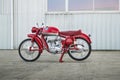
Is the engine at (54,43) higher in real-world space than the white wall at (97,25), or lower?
lower

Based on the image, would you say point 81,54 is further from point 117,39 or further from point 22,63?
point 117,39

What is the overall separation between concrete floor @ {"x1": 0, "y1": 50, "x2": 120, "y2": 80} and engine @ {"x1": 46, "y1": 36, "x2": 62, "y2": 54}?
37cm

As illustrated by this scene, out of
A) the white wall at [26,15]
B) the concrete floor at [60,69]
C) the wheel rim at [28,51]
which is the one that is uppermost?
the white wall at [26,15]

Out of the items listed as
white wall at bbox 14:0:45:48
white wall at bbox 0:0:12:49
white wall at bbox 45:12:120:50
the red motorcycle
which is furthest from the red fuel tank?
white wall at bbox 0:0:12:49

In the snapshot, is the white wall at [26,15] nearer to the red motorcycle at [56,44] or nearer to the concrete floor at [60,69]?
the concrete floor at [60,69]

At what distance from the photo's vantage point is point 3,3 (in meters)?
17.6

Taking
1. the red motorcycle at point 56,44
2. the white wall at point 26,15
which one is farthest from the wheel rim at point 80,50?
the white wall at point 26,15

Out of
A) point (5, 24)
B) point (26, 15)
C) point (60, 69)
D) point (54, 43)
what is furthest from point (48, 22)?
point (60, 69)

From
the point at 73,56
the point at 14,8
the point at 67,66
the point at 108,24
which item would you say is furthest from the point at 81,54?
the point at 14,8

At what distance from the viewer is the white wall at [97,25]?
17.0 m

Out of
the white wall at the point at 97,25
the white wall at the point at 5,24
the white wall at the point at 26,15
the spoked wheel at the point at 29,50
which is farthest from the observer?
the white wall at the point at 5,24

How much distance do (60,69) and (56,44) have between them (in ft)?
6.25

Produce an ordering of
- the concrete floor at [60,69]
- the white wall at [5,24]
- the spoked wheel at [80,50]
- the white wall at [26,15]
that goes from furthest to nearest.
→ the white wall at [5,24], the white wall at [26,15], the spoked wheel at [80,50], the concrete floor at [60,69]

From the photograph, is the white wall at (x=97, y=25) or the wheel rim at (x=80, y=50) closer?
the wheel rim at (x=80, y=50)
